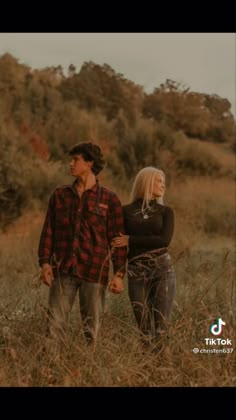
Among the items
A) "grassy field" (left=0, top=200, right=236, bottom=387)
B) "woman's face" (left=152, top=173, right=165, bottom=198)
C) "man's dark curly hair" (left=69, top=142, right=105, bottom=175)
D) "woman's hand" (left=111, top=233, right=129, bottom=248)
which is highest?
"man's dark curly hair" (left=69, top=142, right=105, bottom=175)

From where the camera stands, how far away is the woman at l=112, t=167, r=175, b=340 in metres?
5.01

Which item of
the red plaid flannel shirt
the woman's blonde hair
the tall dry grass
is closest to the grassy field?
the tall dry grass

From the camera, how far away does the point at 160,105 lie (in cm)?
2806

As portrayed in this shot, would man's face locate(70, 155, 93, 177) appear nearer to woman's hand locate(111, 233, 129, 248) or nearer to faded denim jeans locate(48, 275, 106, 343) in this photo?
woman's hand locate(111, 233, 129, 248)

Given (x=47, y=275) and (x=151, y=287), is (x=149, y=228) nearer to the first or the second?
(x=151, y=287)

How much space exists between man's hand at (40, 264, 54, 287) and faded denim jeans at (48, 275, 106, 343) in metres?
0.04

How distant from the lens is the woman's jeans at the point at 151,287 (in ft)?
16.4

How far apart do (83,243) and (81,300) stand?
392mm

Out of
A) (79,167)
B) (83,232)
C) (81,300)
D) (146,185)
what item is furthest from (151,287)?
(79,167)

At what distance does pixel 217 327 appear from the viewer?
5.00 m

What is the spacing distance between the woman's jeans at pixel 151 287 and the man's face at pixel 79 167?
0.71 meters
